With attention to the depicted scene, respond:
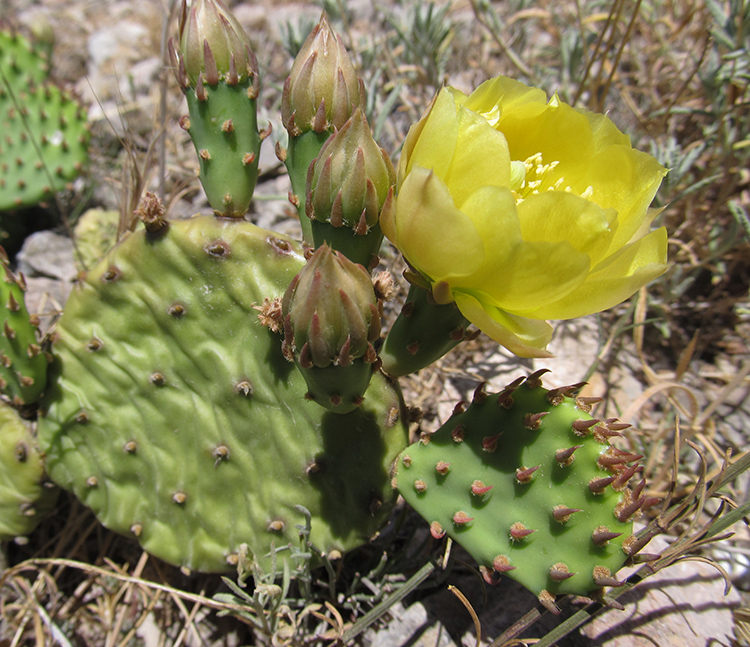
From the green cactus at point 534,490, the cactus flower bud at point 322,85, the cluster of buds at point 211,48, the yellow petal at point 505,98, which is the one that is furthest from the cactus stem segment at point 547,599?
the cluster of buds at point 211,48

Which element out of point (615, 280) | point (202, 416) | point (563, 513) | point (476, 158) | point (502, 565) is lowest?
point (202, 416)

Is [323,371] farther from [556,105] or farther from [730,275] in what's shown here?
[730,275]

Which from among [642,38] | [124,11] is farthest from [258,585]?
[124,11]

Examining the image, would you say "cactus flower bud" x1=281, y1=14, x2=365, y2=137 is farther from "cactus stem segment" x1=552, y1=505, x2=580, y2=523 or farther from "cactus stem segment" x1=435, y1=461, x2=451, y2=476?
"cactus stem segment" x1=552, y1=505, x2=580, y2=523

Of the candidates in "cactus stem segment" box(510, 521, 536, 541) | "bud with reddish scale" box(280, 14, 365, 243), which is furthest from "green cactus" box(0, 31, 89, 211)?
"cactus stem segment" box(510, 521, 536, 541)

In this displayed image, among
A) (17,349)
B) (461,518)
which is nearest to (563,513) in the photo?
(461,518)

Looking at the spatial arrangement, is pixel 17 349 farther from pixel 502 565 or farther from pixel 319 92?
pixel 502 565
